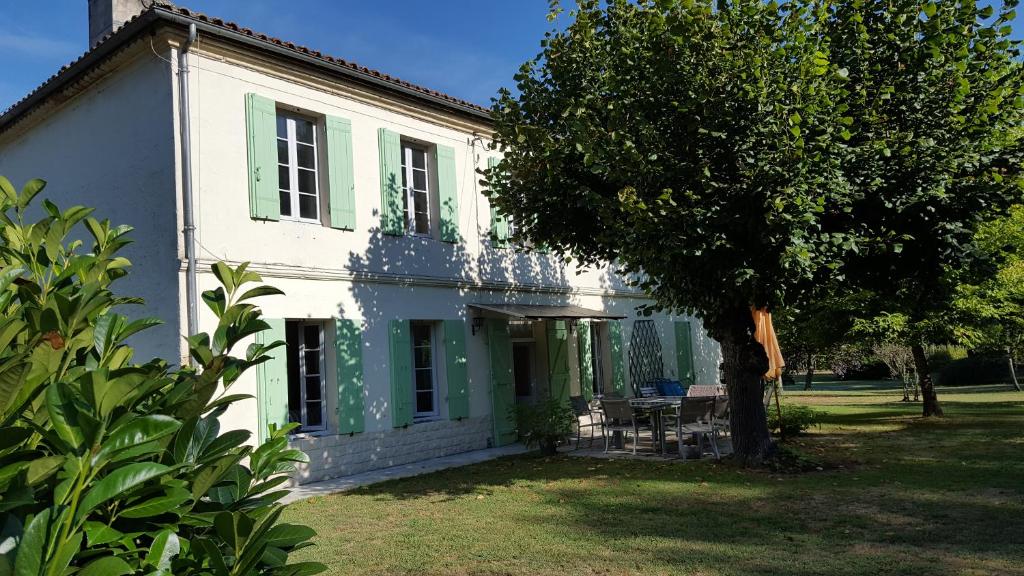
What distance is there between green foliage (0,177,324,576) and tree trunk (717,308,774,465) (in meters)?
8.42

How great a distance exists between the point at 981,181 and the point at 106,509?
8.85 meters

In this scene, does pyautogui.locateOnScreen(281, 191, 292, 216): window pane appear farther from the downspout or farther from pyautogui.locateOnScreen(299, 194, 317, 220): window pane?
the downspout

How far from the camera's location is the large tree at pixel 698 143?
7379mm

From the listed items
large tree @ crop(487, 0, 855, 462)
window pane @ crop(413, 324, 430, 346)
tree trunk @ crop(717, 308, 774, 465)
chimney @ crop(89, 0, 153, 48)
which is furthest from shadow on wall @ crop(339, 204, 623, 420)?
chimney @ crop(89, 0, 153, 48)

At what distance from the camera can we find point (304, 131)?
35.1ft

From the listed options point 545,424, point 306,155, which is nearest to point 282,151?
point 306,155

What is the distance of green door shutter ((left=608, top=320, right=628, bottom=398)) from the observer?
15.3m

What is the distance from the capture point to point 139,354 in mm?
9422

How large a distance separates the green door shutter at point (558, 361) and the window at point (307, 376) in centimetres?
503

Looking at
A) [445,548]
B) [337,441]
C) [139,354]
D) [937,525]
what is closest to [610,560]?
[445,548]

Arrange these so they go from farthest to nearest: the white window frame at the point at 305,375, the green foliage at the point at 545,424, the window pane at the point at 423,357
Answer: the window pane at the point at 423,357
the green foliage at the point at 545,424
the white window frame at the point at 305,375

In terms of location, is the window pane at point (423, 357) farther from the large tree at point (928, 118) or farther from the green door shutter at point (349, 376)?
the large tree at point (928, 118)

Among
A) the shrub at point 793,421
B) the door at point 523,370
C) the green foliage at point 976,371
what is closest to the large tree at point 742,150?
the shrub at point 793,421

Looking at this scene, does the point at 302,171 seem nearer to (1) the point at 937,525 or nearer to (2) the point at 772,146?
(2) the point at 772,146
